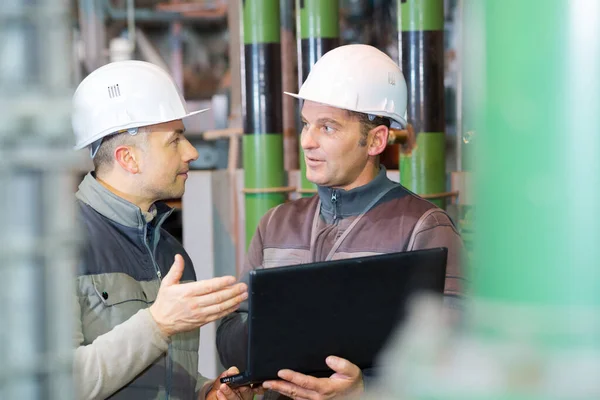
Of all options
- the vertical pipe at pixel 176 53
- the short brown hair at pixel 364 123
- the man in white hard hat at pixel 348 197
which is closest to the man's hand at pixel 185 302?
the man in white hard hat at pixel 348 197

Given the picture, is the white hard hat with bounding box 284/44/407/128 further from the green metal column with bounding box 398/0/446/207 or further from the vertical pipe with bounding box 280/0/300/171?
the vertical pipe with bounding box 280/0/300/171

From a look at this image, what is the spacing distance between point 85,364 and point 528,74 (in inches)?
58.8

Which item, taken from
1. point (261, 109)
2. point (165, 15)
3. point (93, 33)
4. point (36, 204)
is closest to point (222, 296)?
point (36, 204)

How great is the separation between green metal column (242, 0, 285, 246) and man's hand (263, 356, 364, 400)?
2126 mm

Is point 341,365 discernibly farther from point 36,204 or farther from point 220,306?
point 36,204

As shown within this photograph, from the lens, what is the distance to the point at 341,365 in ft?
6.33

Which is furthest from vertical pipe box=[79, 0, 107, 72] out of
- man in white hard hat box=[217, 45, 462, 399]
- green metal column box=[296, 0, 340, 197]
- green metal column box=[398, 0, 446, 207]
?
man in white hard hat box=[217, 45, 462, 399]

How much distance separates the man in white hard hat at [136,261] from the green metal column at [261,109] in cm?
161

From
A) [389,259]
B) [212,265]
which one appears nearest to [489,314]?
[389,259]

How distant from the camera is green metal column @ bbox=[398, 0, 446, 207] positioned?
148 inches

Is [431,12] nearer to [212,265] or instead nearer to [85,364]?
[212,265]

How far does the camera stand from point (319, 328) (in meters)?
1.87

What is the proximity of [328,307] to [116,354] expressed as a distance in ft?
1.61

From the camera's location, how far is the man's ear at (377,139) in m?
2.46
